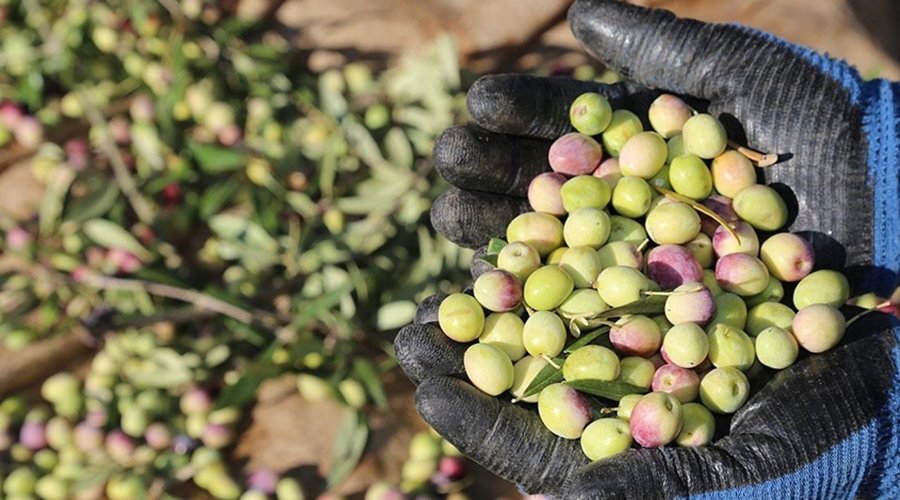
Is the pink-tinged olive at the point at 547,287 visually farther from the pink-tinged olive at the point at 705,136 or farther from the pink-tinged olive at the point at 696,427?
the pink-tinged olive at the point at 705,136

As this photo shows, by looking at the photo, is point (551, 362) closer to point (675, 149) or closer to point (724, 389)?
point (724, 389)

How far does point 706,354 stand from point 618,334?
0.15m

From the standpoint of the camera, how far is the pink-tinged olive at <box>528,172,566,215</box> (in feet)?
6.27

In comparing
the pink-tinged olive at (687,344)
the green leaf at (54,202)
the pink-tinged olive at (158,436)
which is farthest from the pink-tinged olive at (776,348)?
the green leaf at (54,202)

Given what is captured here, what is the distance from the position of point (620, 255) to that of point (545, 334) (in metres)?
0.24

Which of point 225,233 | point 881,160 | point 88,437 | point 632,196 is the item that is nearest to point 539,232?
point 632,196

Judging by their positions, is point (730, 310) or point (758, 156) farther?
point (758, 156)

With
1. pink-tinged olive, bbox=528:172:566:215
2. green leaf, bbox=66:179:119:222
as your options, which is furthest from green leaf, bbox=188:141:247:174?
pink-tinged olive, bbox=528:172:566:215

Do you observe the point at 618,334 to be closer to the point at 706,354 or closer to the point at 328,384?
the point at 706,354

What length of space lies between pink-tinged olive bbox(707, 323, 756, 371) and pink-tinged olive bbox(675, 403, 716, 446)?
0.33 feet

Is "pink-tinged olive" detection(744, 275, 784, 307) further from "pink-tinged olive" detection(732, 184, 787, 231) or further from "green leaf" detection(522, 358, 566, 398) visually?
"green leaf" detection(522, 358, 566, 398)

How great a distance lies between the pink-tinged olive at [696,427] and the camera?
1.57m

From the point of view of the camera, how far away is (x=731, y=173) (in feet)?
6.27

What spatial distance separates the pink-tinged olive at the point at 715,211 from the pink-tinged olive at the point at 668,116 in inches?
6.8
